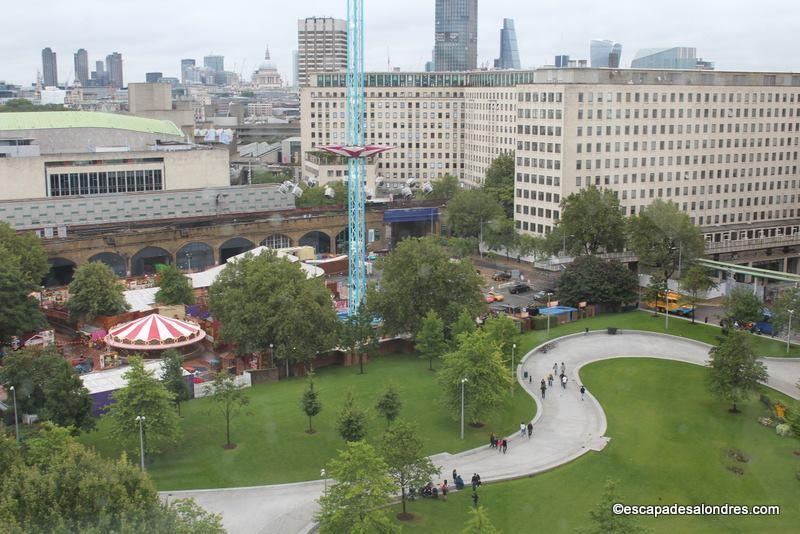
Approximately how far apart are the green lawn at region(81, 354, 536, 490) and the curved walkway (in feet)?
3.07

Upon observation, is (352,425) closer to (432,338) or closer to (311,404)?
(311,404)

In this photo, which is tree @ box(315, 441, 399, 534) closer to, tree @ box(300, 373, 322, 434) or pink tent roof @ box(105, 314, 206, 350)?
tree @ box(300, 373, 322, 434)

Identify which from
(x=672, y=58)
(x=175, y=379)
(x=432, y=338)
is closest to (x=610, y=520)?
(x=175, y=379)

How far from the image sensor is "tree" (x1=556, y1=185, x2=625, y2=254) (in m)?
69.5

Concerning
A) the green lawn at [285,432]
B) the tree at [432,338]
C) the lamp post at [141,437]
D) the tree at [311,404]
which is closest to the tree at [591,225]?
the tree at [432,338]

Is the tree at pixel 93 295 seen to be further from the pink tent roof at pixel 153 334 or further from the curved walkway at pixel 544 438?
the curved walkway at pixel 544 438

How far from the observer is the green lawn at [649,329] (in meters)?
52.8

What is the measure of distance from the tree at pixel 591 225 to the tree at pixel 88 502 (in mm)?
49075

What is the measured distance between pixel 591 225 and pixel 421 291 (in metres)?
23.0

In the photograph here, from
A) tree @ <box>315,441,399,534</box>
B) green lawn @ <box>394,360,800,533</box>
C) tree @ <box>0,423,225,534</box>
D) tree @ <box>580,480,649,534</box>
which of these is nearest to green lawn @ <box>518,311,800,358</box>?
green lawn @ <box>394,360,800,533</box>

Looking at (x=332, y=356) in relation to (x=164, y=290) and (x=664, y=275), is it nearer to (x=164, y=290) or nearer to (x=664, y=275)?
(x=164, y=290)

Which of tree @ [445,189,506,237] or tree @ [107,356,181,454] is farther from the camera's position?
tree @ [445,189,506,237]

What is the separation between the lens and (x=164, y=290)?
5856 centimetres

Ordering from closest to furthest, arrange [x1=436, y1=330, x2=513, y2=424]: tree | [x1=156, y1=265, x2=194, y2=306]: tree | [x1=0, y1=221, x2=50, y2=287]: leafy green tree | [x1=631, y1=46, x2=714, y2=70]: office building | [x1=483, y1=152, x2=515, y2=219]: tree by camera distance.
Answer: [x1=436, y1=330, x2=513, y2=424]: tree → [x1=0, y1=221, x2=50, y2=287]: leafy green tree → [x1=156, y1=265, x2=194, y2=306]: tree → [x1=483, y1=152, x2=515, y2=219]: tree → [x1=631, y1=46, x2=714, y2=70]: office building
